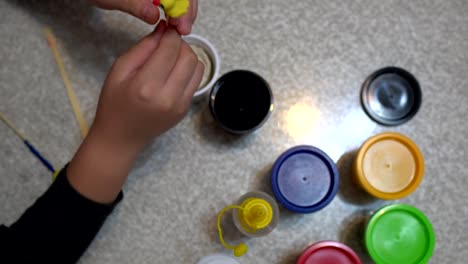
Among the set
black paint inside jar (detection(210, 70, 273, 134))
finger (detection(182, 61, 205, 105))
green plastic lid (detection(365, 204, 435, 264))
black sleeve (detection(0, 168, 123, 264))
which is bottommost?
black sleeve (detection(0, 168, 123, 264))

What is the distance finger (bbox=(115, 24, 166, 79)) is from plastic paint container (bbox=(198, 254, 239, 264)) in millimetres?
340

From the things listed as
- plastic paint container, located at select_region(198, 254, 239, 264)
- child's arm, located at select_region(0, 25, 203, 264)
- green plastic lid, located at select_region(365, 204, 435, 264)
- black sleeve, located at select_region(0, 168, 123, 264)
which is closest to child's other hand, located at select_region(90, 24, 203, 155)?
child's arm, located at select_region(0, 25, 203, 264)

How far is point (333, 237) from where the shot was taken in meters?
0.78

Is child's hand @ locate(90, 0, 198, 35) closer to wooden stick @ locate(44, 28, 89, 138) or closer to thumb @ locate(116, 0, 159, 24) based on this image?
thumb @ locate(116, 0, 159, 24)

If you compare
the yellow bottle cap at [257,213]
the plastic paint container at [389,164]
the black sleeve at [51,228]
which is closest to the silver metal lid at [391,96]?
the plastic paint container at [389,164]

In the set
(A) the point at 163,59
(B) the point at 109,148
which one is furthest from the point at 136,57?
(B) the point at 109,148

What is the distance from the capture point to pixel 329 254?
0.74 m

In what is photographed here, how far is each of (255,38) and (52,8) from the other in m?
0.39

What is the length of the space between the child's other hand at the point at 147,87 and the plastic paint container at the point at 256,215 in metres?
0.19

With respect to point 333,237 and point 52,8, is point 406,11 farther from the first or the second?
point 52,8

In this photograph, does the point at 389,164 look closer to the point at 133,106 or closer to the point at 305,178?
the point at 305,178

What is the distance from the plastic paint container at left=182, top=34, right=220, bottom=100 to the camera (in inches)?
30.1

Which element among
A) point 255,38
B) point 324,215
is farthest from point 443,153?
point 255,38

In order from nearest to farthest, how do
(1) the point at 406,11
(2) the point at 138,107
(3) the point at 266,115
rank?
(2) the point at 138,107
(3) the point at 266,115
(1) the point at 406,11
